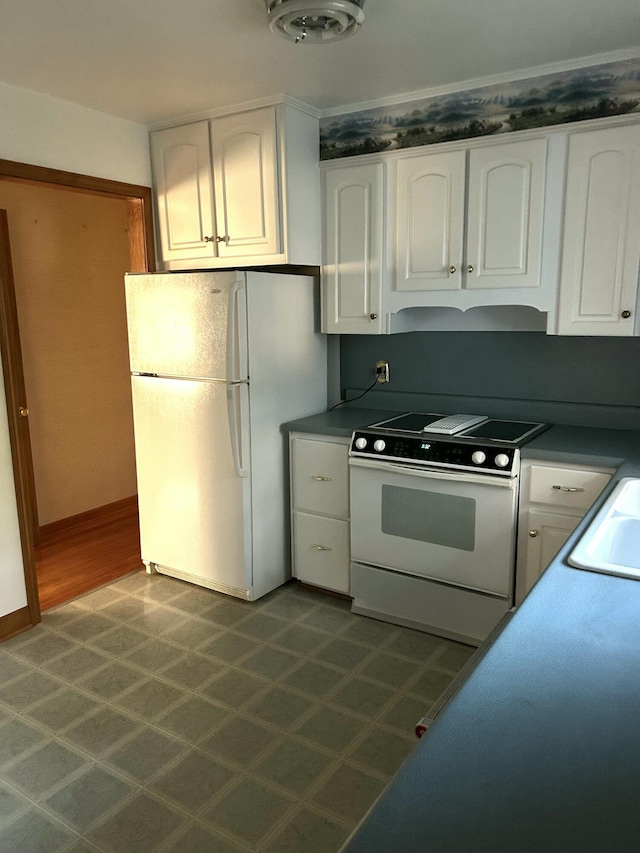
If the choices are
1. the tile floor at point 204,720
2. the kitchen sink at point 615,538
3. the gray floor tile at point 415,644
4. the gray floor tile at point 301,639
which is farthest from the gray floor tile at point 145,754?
the kitchen sink at point 615,538

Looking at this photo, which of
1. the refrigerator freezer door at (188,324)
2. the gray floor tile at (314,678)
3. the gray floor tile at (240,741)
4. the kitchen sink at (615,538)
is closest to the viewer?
the kitchen sink at (615,538)

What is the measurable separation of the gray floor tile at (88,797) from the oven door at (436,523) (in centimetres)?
145

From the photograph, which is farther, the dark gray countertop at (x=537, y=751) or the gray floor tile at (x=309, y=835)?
the gray floor tile at (x=309, y=835)

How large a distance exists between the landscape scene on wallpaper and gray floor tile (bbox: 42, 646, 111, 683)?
261 cm

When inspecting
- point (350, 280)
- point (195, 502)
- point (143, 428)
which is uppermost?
point (350, 280)

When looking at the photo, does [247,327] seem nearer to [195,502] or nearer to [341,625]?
[195,502]

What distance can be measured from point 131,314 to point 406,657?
218cm

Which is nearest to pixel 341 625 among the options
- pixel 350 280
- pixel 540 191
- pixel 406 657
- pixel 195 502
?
pixel 406 657

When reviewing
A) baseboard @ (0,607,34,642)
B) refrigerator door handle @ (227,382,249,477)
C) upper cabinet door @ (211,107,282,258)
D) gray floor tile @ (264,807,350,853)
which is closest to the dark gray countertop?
gray floor tile @ (264,807,350,853)

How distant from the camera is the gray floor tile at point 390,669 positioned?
8.77 feet

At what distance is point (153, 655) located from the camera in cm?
289

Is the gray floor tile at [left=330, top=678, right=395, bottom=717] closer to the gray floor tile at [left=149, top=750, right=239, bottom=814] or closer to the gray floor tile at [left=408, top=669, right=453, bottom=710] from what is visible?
the gray floor tile at [left=408, top=669, right=453, bottom=710]

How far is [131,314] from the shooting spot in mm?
3451

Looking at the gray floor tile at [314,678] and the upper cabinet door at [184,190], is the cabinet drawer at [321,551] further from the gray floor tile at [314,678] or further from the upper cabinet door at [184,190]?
the upper cabinet door at [184,190]
